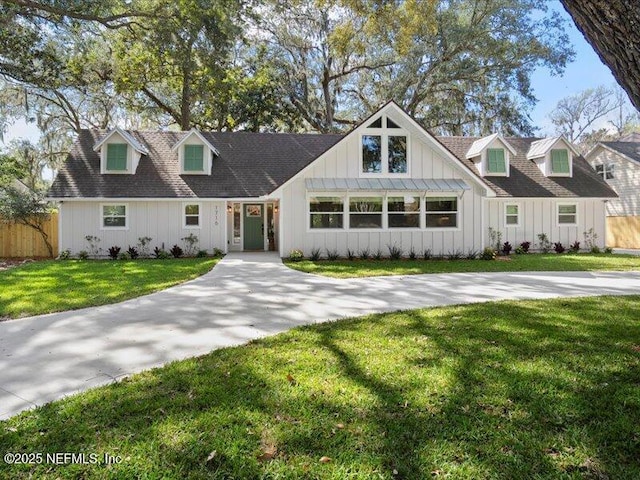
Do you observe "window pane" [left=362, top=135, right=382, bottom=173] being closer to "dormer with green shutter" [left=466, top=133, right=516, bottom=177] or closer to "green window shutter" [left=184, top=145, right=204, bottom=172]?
"dormer with green shutter" [left=466, top=133, right=516, bottom=177]

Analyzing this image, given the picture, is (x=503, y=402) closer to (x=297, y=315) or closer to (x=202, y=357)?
(x=202, y=357)

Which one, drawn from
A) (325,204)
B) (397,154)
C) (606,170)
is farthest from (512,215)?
(606,170)

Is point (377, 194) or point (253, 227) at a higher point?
point (377, 194)

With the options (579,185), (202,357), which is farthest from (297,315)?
(579,185)

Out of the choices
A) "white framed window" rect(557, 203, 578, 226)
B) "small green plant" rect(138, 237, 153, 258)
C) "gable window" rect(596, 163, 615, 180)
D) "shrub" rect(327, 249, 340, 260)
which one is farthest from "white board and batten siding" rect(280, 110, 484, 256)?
"gable window" rect(596, 163, 615, 180)

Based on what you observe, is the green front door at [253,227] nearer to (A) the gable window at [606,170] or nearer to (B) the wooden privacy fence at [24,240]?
(B) the wooden privacy fence at [24,240]

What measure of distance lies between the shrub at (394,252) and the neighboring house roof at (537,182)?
548 centimetres

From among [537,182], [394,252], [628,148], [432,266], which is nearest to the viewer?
[432,266]

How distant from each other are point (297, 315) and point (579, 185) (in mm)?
17357

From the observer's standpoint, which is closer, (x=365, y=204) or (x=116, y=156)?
(x=365, y=204)

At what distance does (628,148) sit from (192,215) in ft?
78.8

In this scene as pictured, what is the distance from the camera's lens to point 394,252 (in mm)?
14891

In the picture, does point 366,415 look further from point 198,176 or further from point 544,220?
point 544,220

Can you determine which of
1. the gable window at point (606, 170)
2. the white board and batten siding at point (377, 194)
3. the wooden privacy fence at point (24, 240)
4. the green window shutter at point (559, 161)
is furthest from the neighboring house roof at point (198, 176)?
the gable window at point (606, 170)
